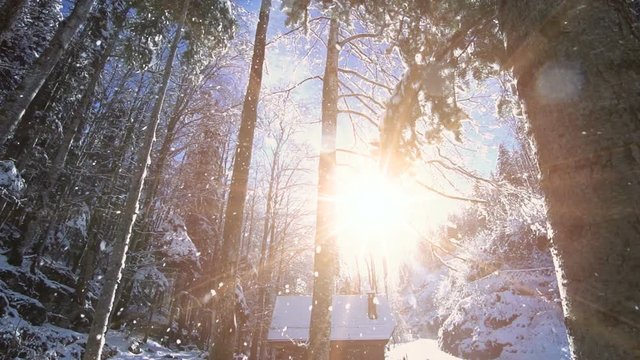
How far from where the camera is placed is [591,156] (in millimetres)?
1084

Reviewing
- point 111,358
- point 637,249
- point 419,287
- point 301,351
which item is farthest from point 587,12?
point 419,287

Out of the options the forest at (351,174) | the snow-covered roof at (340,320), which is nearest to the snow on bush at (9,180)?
the forest at (351,174)

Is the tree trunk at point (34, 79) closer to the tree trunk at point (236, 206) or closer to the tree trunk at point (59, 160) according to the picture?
the tree trunk at point (236, 206)

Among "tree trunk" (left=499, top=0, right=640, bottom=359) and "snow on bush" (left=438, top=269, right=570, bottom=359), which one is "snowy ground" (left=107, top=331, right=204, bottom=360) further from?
"snow on bush" (left=438, top=269, right=570, bottom=359)

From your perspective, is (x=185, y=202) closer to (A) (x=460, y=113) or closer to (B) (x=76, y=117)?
(B) (x=76, y=117)

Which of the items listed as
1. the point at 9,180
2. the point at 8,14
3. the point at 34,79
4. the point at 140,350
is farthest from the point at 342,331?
the point at 8,14

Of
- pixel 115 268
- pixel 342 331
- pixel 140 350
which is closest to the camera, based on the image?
pixel 115 268

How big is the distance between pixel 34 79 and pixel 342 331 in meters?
17.6

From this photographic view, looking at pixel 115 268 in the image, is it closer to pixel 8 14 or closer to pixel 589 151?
pixel 8 14

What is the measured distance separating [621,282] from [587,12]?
92 cm

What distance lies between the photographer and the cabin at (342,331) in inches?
747

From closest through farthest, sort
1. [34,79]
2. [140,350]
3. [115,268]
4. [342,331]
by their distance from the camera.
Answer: [34,79] < [115,268] < [140,350] < [342,331]

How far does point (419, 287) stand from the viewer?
57.9 m

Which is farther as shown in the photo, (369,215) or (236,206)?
(236,206)
